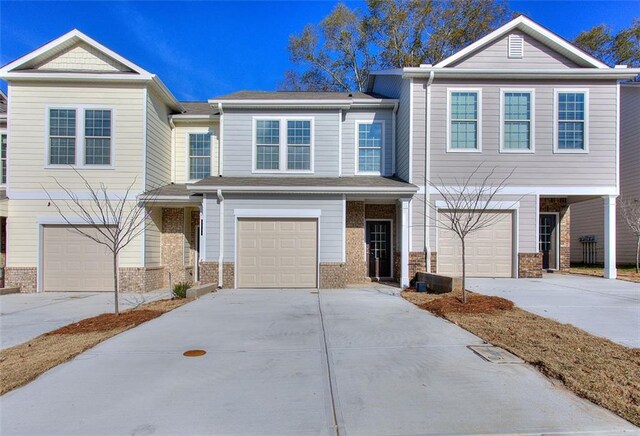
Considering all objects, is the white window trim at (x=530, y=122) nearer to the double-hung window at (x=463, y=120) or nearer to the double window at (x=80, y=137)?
the double-hung window at (x=463, y=120)

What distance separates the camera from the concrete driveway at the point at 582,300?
647cm

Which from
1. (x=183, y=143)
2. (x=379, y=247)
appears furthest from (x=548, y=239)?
(x=183, y=143)

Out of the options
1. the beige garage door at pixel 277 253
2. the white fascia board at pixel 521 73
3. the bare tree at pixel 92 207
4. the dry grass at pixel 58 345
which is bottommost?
the dry grass at pixel 58 345

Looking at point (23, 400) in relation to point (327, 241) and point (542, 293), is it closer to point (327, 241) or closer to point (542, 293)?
point (327, 241)

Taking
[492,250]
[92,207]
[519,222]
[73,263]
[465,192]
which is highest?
[465,192]

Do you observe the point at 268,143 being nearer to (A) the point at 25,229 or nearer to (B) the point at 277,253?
(B) the point at 277,253

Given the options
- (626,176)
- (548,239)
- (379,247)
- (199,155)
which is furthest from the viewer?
(626,176)

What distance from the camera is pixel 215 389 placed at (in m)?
4.10

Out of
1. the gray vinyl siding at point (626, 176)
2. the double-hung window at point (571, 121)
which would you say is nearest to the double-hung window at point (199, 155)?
the double-hung window at point (571, 121)

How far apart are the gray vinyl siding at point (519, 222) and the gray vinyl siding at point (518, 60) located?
14.5ft

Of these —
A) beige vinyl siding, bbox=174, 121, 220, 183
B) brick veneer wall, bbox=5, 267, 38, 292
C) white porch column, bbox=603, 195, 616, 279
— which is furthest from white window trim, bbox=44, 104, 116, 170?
white porch column, bbox=603, 195, 616, 279

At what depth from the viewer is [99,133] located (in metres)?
12.1

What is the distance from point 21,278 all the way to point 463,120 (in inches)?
590

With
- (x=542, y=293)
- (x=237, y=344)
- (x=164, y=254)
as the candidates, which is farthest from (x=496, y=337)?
(x=164, y=254)
